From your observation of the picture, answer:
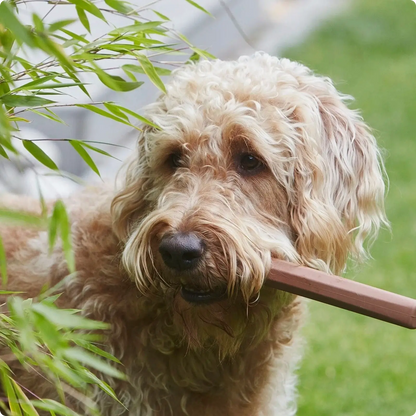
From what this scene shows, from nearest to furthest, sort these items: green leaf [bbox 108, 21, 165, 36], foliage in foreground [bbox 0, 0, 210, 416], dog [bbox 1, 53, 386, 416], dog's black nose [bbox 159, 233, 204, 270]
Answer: foliage in foreground [bbox 0, 0, 210, 416] → green leaf [bbox 108, 21, 165, 36] → dog's black nose [bbox 159, 233, 204, 270] → dog [bbox 1, 53, 386, 416]

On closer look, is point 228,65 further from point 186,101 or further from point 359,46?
point 359,46

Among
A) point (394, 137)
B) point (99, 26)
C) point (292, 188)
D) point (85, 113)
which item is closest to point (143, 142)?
point (292, 188)

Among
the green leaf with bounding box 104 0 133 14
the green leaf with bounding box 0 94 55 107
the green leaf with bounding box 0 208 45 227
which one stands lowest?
the green leaf with bounding box 0 208 45 227

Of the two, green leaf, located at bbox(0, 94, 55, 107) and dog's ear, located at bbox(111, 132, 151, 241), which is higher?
green leaf, located at bbox(0, 94, 55, 107)

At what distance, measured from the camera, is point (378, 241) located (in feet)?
22.6

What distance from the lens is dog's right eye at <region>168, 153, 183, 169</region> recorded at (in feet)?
9.18

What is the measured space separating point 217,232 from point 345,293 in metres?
0.50

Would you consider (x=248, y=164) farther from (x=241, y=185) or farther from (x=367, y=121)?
(x=367, y=121)

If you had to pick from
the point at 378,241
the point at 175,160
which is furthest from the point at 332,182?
the point at 378,241

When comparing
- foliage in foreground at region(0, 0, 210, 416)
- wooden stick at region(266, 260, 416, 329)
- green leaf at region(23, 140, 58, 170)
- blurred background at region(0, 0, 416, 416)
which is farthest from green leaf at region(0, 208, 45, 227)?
wooden stick at region(266, 260, 416, 329)

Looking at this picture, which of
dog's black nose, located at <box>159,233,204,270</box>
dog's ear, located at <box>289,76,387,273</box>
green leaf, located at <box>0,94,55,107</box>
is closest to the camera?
green leaf, located at <box>0,94,55,107</box>

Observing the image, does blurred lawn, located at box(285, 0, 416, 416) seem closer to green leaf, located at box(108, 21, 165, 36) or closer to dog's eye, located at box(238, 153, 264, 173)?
dog's eye, located at box(238, 153, 264, 173)

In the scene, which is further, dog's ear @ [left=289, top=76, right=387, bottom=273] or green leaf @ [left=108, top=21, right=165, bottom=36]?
dog's ear @ [left=289, top=76, right=387, bottom=273]

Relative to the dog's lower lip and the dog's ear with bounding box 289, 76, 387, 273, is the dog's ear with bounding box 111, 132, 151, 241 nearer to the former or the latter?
the dog's lower lip
